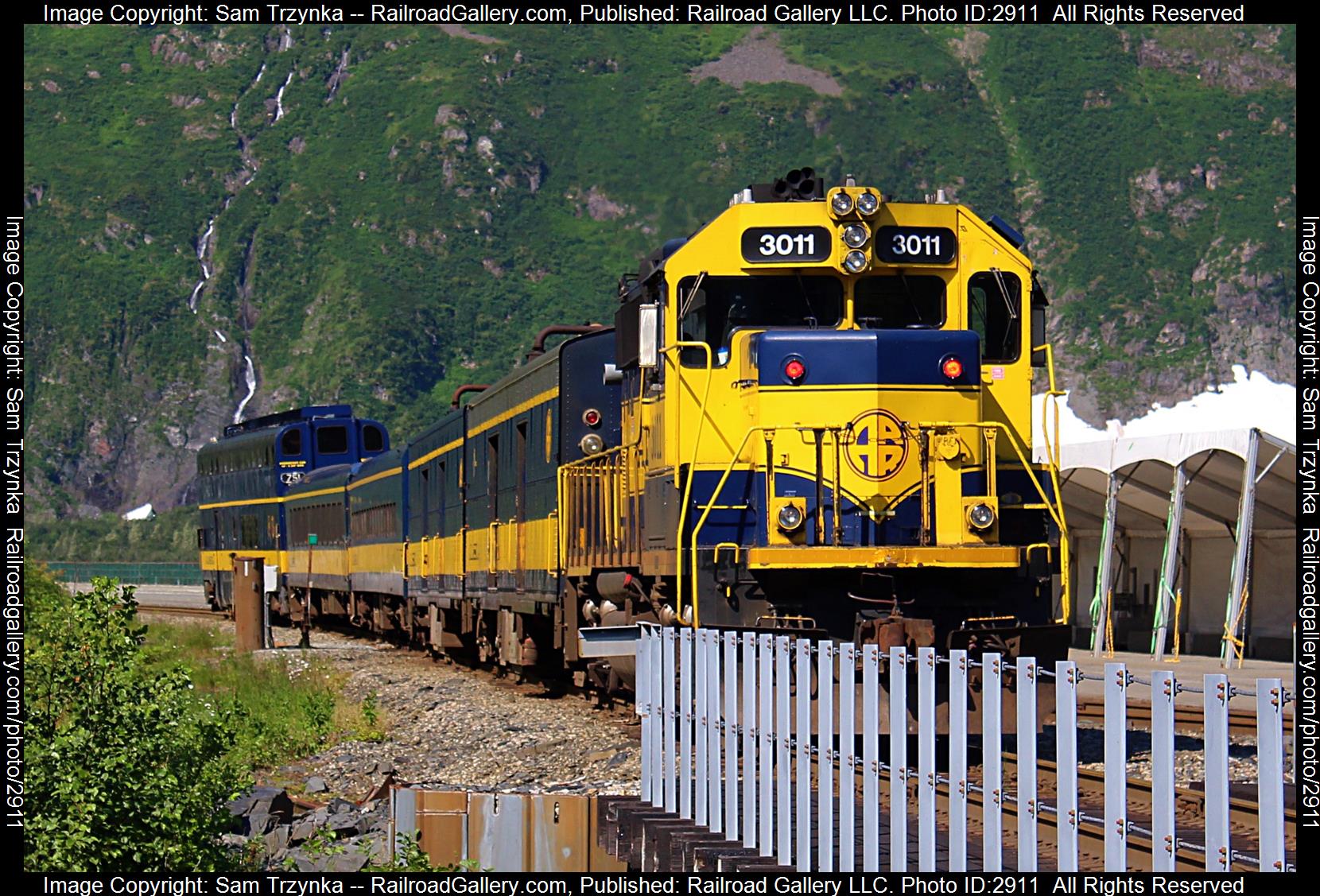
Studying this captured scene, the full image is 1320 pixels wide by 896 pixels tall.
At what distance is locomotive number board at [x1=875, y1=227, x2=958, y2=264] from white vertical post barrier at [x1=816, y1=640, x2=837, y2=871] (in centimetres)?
518

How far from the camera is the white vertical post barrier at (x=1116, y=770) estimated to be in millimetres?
6688

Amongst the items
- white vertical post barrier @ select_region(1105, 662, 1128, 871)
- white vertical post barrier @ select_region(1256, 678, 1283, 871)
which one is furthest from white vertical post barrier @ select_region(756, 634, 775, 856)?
white vertical post barrier @ select_region(1256, 678, 1283, 871)

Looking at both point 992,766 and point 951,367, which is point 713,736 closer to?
point 992,766

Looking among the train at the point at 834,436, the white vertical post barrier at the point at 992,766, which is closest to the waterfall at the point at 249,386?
the train at the point at 834,436

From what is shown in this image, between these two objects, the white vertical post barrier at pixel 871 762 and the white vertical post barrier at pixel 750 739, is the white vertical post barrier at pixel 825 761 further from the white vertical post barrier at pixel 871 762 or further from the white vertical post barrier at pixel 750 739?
the white vertical post barrier at pixel 750 739

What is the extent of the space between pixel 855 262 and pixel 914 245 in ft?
1.58

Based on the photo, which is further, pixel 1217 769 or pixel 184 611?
pixel 184 611

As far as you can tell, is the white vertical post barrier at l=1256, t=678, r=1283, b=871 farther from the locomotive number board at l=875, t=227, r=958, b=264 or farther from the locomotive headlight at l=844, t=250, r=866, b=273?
the locomotive number board at l=875, t=227, r=958, b=264

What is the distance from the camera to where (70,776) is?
1051cm

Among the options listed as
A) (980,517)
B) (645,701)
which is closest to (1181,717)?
(980,517)

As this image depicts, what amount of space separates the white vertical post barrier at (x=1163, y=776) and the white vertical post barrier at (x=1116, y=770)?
0.15 meters

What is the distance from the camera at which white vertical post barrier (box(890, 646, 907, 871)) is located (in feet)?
25.8

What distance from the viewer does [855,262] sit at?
43.9 feet

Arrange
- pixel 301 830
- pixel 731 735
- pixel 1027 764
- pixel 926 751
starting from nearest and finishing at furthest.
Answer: pixel 1027 764
pixel 926 751
pixel 731 735
pixel 301 830
